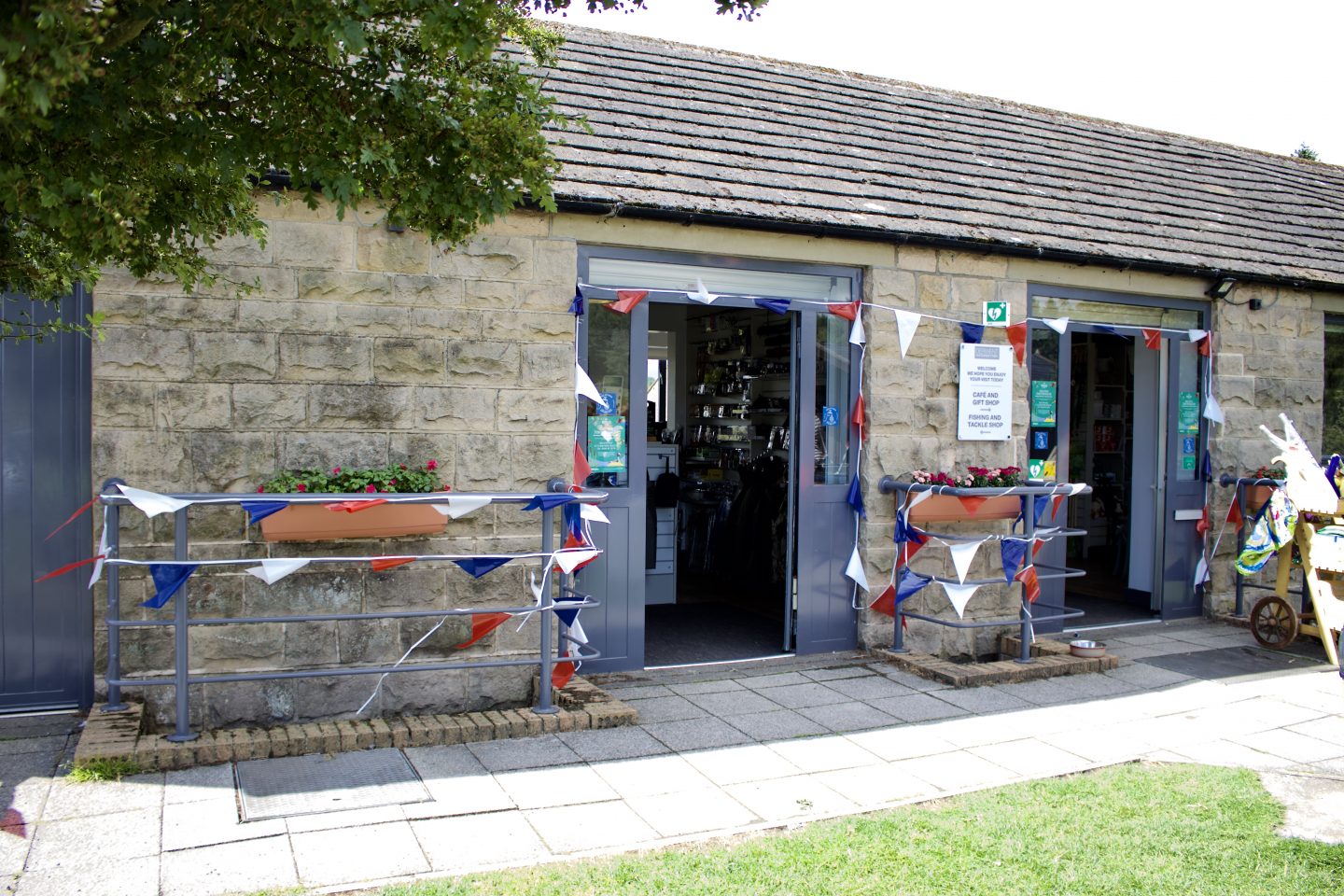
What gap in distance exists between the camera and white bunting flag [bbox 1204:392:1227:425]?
9156 millimetres

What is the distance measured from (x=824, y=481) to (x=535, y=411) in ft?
7.81

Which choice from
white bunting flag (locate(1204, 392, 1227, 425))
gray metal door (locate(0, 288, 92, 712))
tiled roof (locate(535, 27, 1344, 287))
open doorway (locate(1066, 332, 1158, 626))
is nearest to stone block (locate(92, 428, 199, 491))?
gray metal door (locate(0, 288, 92, 712))

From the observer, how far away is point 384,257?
617 cm

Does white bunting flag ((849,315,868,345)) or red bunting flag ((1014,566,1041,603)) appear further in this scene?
white bunting flag ((849,315,868,345))

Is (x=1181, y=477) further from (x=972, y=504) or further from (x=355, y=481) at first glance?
(x=355, y=481)

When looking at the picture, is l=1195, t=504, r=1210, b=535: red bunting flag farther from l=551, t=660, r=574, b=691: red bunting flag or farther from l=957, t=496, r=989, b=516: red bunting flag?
l=551, t=660, r=574, b=691: red bunting flag

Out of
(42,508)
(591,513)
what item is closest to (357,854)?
(591,513)

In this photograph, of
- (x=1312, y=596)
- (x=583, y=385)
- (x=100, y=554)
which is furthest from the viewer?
(x=1312, y=596)

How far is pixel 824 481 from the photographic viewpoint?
25.4ft

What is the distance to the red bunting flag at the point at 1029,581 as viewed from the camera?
743 cm

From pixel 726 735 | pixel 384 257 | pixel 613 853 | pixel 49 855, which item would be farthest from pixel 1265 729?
pixel 49 855

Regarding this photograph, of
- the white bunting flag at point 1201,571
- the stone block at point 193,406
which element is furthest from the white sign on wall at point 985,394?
the stone block at point 193,406

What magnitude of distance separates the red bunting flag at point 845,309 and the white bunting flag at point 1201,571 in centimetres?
427

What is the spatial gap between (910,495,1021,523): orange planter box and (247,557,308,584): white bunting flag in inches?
165
